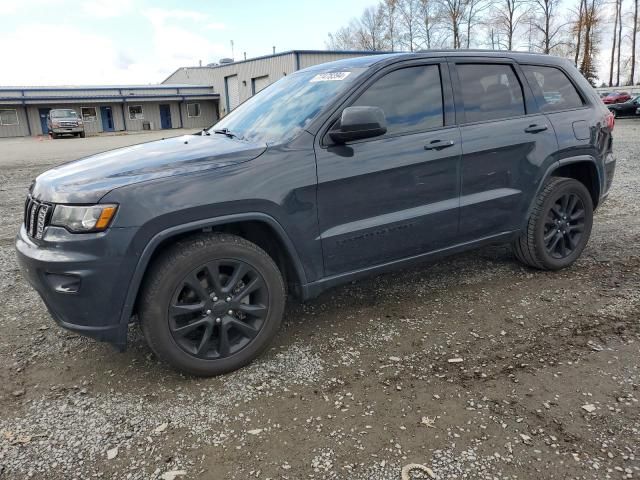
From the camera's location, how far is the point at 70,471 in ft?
A: 7.53

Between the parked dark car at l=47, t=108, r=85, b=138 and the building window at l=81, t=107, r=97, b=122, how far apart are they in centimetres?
1032

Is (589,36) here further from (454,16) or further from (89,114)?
(89,114)

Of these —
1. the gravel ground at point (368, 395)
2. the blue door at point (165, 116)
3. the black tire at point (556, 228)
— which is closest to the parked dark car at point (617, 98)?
the black tire at point (556, 228)

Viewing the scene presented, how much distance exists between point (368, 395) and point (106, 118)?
46.8 metres

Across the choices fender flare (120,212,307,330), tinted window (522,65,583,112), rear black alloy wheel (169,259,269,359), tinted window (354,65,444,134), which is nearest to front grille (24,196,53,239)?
fender flare (120,212,307,330)

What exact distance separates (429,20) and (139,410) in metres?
60.7

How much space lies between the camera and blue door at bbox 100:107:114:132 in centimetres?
4359

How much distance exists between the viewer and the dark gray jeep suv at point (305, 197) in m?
2.67

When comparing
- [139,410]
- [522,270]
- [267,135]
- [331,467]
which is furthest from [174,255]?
[522,270]

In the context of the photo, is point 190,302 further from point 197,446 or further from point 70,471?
point 70,471

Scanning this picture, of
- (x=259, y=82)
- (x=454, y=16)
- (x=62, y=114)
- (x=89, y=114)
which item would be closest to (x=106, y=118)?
(x=89, y=114)

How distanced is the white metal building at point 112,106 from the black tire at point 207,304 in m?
39.9

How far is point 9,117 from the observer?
40.8 meters

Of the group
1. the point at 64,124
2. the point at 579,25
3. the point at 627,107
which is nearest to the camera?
the point at 627,107
